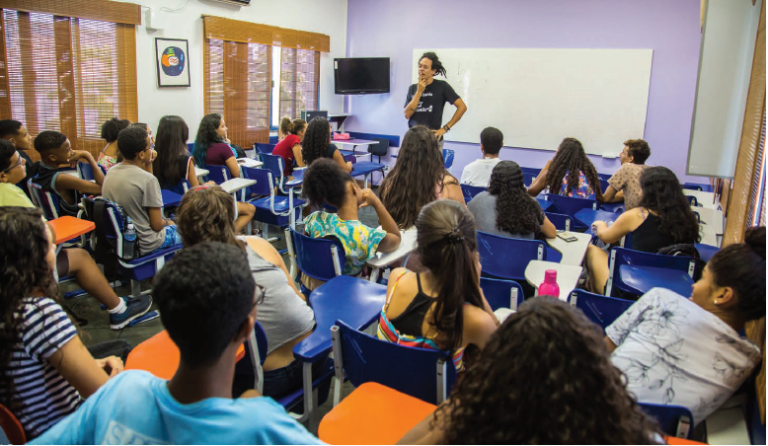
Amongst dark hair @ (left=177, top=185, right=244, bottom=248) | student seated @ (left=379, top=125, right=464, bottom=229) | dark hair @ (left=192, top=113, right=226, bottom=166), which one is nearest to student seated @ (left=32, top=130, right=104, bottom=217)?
dark hair @ (left=192, top=113, right=226, bottom=166)

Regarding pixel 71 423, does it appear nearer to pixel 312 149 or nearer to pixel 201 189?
pixel 201 189

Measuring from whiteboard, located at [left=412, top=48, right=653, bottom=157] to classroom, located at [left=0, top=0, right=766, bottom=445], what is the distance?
3 centimetres

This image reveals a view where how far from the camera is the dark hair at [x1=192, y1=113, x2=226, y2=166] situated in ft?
17.1

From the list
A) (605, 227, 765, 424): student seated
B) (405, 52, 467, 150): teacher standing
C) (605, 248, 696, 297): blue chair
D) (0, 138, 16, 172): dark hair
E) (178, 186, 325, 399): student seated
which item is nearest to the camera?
(605, 227, 765, 424): student seated

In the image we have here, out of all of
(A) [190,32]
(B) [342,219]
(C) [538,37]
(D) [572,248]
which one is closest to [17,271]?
(B) [342,219]

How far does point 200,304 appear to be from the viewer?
1.00m

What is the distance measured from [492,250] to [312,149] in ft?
7.71

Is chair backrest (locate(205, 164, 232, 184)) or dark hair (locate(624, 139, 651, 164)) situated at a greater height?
dark hair (locate(624, 139, 651, 164))

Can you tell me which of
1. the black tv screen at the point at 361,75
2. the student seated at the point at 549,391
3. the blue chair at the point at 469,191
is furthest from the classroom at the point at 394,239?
the black tv screen at the point at 361,75

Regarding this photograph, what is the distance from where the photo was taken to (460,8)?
786 cm

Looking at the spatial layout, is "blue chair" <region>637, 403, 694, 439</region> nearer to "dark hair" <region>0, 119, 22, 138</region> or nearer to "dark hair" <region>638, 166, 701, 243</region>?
"dark hair" <region>638, 166, 701, 243</region>

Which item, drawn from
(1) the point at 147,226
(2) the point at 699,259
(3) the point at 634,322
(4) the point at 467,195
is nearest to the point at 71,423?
(3) the point at 634,322

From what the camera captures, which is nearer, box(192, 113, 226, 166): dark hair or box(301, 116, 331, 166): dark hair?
box(301, 116, 331, 166): dark hair

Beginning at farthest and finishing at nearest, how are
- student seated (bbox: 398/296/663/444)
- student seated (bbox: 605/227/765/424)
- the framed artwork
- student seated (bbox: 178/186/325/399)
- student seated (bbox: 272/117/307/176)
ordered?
the framed artwork < student seated (bbox: 272/117/307/176) < student seated (bbox: 178/186/325/399) < student seated (bbox: 605/227/765/424) < student seated (bbox: 398/296/663/444)
